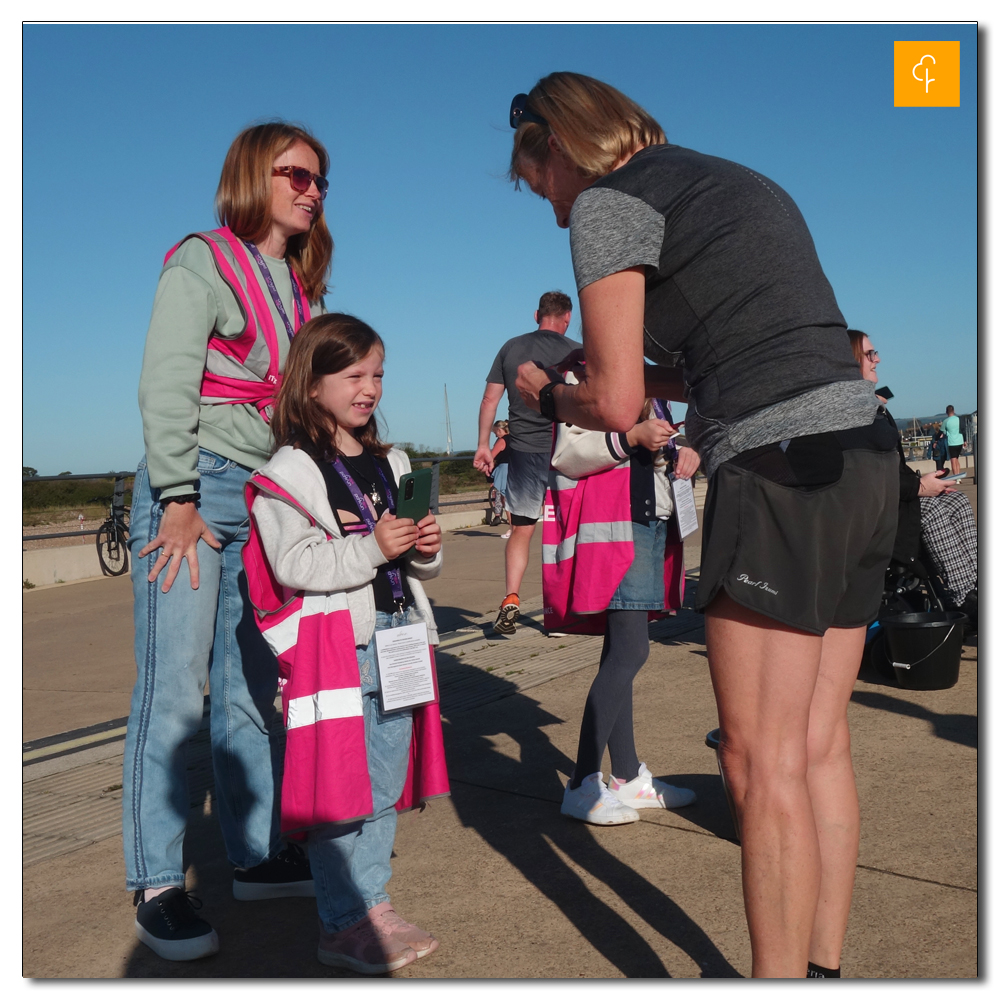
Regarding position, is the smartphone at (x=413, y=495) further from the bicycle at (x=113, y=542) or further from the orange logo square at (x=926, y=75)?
the bicycle at (x=113, y=542)

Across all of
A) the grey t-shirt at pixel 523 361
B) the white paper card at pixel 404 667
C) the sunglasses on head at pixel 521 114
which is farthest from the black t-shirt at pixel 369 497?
the grey t-shirt at pixel 523 361

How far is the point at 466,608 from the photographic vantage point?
8.27 meters

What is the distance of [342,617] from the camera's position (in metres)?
2.57

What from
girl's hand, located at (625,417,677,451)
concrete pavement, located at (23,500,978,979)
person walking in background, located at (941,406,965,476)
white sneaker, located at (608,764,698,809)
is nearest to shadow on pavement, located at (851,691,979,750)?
concrete pavement, located at (23,500,978,979)

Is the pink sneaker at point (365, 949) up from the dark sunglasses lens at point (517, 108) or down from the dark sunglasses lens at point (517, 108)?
down

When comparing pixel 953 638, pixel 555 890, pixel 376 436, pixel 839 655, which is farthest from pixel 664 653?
pixel 839 655

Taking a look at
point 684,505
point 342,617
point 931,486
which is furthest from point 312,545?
point 931,486

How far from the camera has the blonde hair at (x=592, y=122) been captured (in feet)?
7.04

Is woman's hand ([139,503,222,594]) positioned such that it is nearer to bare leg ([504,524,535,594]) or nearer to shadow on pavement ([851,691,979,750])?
shadow on pavement ([851,691,979,750])

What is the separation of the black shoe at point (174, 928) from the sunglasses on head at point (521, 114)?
221 centimetres

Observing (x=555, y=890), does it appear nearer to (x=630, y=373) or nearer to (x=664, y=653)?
(x=630, y=373)

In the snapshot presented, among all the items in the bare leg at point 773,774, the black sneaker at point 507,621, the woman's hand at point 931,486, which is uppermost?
the woman's hand at point 931,486

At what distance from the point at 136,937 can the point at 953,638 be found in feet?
12.5

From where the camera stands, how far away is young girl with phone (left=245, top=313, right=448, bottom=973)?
8.27 ft
